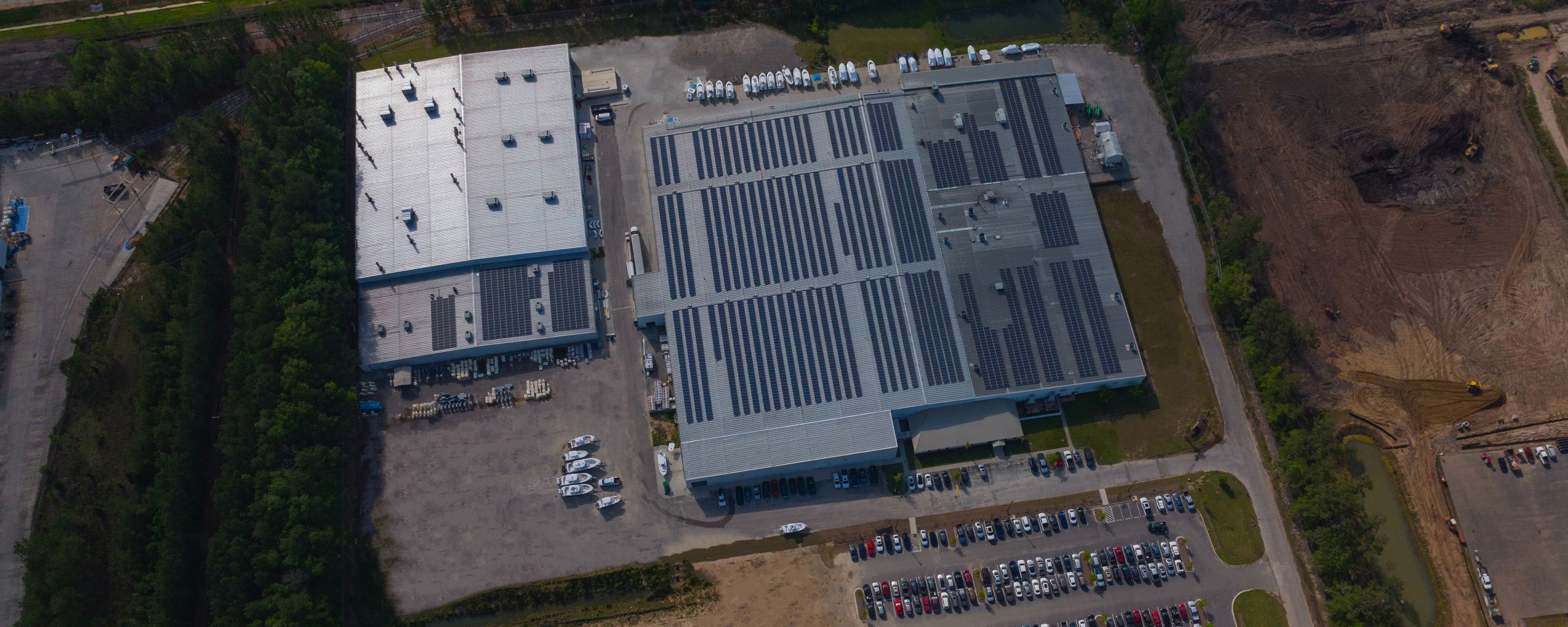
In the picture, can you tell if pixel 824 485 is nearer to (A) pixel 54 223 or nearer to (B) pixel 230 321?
(B) pixel 230 321

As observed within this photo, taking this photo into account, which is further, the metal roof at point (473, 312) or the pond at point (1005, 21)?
the pond at point (1005, 21)

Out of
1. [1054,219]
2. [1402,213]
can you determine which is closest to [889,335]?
[1054,219]

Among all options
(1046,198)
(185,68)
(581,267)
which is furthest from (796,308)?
(185,68)

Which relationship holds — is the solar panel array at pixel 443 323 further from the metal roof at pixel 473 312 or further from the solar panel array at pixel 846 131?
the solar panel array at pixel 846 131

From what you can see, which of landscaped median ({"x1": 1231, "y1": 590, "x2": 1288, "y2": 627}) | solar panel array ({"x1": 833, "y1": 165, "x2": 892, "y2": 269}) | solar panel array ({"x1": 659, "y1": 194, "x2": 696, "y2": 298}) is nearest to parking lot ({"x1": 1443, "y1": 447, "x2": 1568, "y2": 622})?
landscaped median ({"x1": 1231, "y1": 590, "x2": 1288, "y2": 627})

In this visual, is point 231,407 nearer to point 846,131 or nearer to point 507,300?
point 507,300

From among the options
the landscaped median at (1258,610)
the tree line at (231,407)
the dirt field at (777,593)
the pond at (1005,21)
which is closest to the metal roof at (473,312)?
the tree line at (231,407)

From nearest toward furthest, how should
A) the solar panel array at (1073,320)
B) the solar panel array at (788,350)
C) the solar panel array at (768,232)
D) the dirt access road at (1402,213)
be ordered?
the solar panel array at (788,350) < the solar panel array at (1073,320) < the dirt access road at (1402,213) < the solar panel array at (768,232)
